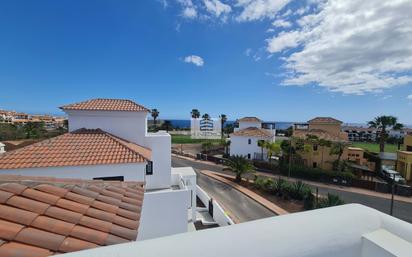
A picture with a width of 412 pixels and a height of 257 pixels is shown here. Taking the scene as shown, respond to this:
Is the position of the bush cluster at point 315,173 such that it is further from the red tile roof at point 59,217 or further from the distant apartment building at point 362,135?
the distant apartment building at point 362,135

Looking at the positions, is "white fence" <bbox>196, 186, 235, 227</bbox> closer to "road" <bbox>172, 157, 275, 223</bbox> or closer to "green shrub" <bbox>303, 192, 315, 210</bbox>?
"road" <bbox>172, 157, 275, 223</bbox>

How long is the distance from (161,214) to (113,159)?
12.6 ft

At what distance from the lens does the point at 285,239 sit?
5.76ft

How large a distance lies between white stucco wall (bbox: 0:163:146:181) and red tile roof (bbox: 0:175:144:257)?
7128 mm

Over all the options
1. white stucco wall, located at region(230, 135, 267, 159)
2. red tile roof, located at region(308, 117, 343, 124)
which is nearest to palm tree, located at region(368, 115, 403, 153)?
red tile roof, located at region(308, 117, 343, 124)

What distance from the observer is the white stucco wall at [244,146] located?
3972 cm

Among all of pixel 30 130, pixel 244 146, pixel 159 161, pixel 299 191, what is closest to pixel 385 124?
pixel 244 146

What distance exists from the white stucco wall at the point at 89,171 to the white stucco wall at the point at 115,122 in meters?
4.82

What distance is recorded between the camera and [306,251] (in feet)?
5.86

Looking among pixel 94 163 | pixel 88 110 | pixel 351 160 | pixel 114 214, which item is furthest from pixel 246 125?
pixel 114 214

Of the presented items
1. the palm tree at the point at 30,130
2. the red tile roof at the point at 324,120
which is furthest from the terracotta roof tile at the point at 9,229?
the palm tree at the point at 30,130

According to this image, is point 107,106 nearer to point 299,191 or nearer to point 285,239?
point 285,239

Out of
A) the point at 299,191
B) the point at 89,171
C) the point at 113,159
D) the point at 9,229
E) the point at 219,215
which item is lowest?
the point at 219,215

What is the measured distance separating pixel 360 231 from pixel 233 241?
4.21 ft
